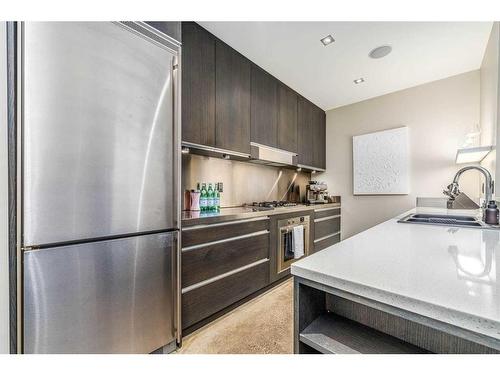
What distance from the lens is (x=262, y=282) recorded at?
211cm

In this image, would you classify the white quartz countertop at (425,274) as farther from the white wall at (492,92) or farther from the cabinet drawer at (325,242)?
the cabinet drawer at (325,242)

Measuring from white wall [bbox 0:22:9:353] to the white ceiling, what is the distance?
1.41 meters

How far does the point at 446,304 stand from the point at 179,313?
1.43m

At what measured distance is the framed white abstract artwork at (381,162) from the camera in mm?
2994

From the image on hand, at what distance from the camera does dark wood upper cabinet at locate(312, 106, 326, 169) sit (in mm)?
3477

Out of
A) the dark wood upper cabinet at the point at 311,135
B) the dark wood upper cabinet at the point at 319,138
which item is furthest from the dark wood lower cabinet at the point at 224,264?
the dark wood upper cabinet at the point at 319,138

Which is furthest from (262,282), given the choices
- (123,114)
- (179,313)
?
(123,114)

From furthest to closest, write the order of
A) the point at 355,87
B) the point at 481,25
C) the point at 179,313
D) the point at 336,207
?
1. the point at 336,207
2. the point at 355,87
3. the point at 481,25
4. the point at 179,313

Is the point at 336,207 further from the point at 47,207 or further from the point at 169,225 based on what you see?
the point at 47,207

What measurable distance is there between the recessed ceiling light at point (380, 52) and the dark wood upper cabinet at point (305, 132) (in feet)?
3.48

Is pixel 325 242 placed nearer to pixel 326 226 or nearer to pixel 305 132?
pixel 326 226

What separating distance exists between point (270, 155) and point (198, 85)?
3.64ft

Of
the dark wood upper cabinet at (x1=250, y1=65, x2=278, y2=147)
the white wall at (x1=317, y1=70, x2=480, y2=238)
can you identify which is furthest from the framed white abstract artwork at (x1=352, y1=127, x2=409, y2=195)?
the dark wood upper cabinet at (x1=250, y1=65, x2=278, y2=147)
